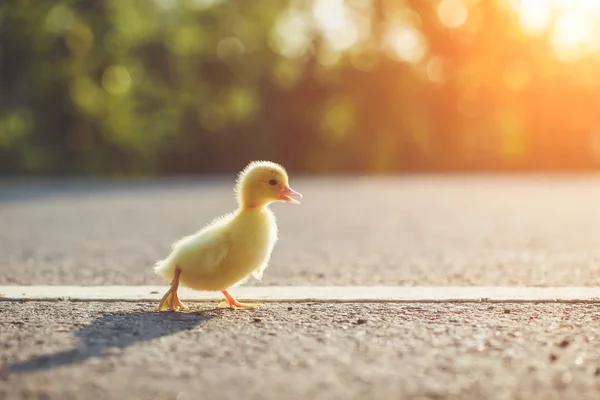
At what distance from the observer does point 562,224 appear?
12.4 m

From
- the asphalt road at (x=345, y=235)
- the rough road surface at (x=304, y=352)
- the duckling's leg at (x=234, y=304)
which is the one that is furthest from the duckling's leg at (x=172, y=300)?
the asphalt road at (x=345, y=235)

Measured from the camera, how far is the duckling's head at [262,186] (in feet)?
17.7

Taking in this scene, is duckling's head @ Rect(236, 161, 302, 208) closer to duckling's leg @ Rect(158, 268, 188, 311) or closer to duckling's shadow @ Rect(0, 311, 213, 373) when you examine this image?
duckling's leg @ Rect(158, 268, 188, 311)

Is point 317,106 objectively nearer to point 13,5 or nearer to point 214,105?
point 214,105

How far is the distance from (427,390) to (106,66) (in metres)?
33.8

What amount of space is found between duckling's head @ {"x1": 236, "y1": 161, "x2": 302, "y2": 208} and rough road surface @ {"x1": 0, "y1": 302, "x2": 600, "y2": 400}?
738 mm

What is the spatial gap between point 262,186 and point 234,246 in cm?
49

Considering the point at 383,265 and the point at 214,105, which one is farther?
the point at 214,105

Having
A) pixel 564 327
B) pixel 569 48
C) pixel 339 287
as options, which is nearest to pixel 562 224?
pixel 339 287

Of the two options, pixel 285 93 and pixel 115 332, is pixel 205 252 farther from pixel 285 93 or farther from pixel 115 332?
pixel 285 93

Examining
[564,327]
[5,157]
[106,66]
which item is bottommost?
[564,327]

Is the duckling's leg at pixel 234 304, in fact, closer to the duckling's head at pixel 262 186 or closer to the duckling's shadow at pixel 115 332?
Result: the duckling's shadow at pixel 115 332

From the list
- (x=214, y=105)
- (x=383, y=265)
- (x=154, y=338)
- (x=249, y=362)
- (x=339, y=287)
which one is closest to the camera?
(x=249, y=362)

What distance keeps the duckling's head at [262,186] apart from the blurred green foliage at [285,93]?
27.4 meters
